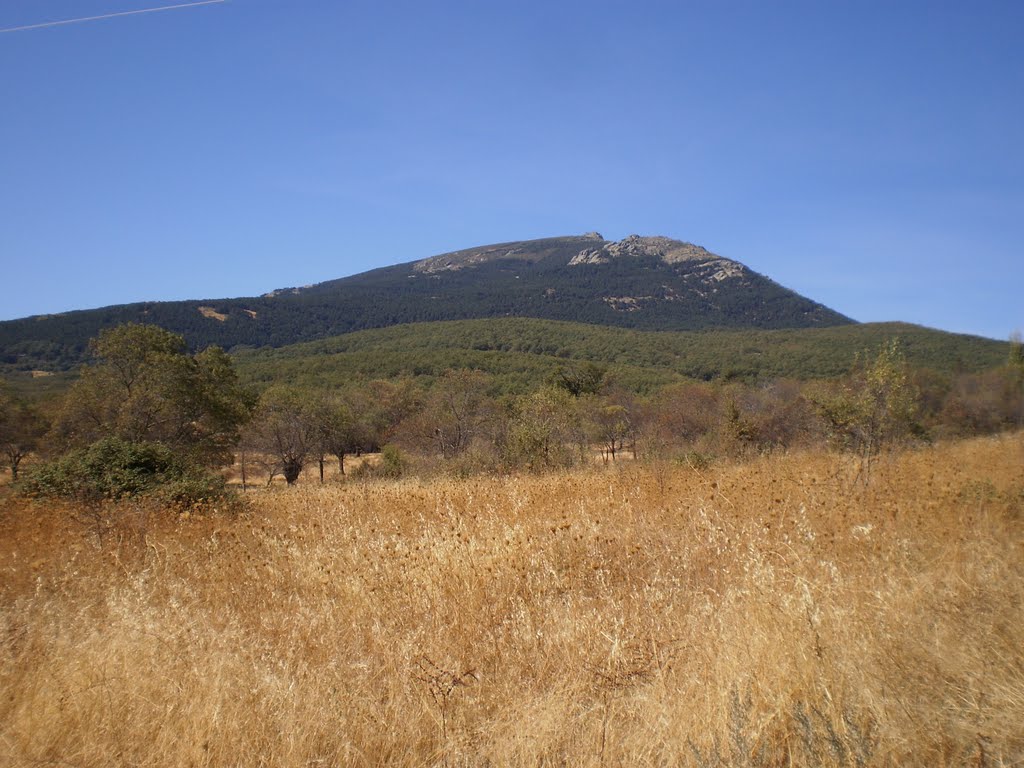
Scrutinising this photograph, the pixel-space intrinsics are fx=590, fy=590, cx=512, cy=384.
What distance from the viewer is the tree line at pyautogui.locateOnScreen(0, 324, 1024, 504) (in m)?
8.24

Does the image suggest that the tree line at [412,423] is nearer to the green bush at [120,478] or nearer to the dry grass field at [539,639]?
the green bush at [120,478]

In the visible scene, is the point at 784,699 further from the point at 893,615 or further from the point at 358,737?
the point at 358,737

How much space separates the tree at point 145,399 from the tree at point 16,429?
8.89m

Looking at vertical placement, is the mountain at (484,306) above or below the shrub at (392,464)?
above

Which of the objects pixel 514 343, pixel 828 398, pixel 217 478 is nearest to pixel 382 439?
pixel 828 398

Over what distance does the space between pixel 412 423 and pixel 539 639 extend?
111 ft

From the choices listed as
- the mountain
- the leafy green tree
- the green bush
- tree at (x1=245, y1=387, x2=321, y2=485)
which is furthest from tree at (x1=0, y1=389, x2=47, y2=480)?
the mountain

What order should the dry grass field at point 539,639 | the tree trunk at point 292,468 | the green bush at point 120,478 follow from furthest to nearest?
the tree trunk at point 292,468
the green bush at point 120,478
the dry grass field at point 539,639

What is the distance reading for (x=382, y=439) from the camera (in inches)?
1743

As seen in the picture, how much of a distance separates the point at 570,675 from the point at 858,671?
123 centimetres

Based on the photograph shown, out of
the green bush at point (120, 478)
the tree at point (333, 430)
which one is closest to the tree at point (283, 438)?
the tree at point (333, 430)

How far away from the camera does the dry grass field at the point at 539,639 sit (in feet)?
7.52

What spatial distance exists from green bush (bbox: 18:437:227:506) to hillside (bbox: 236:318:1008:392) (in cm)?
4695

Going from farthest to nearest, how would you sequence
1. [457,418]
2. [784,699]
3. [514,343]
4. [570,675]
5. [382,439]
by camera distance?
1. [514,343]
2. [382,439]
3. [457,418]
4. [570,675]
5. [784,699]
